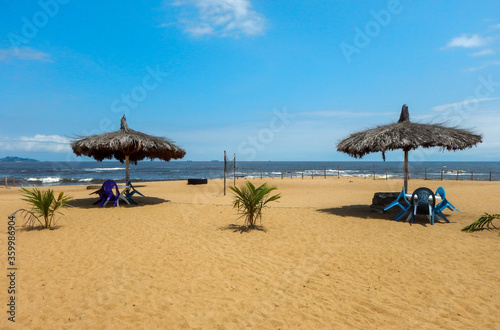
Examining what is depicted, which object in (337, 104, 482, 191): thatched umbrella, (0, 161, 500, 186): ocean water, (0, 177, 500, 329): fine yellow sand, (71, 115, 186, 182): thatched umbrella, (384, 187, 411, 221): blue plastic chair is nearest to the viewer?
(0, 177, 500, 329): fine yellow sand

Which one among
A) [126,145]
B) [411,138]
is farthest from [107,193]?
[411,138]

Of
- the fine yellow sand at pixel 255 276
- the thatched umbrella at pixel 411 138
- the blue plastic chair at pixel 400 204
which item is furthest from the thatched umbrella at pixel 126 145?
the blue plastic chair at pixel 400 204

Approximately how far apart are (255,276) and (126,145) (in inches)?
285

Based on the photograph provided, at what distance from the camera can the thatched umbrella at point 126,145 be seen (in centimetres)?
941

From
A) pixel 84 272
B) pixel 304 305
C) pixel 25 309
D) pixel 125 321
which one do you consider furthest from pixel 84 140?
pixel 304 305

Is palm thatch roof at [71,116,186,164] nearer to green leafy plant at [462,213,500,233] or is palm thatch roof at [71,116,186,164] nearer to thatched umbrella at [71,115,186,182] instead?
thatched umbrella at [71,115,186,182]

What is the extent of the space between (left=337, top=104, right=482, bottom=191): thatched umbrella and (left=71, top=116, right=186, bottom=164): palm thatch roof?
6.44 meters

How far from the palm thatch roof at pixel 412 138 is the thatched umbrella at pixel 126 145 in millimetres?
6441

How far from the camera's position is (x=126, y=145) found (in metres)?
9.32

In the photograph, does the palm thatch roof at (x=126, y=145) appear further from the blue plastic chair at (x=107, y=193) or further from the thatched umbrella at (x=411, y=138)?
the thatched umbrella at (x=411, y=138)

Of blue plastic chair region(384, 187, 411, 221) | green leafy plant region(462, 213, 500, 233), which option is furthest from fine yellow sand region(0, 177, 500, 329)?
blue plastic chair region(384, 187, 411, 221)

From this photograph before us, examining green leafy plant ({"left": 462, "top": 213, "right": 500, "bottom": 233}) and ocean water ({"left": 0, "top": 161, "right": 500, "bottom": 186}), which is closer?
green leafy plant ({"left": 462, "top": 213, "right": 500, "bottom": 233})

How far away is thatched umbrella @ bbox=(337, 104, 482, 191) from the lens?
7496 millimetres

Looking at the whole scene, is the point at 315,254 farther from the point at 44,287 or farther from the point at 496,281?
the point at 44,287
